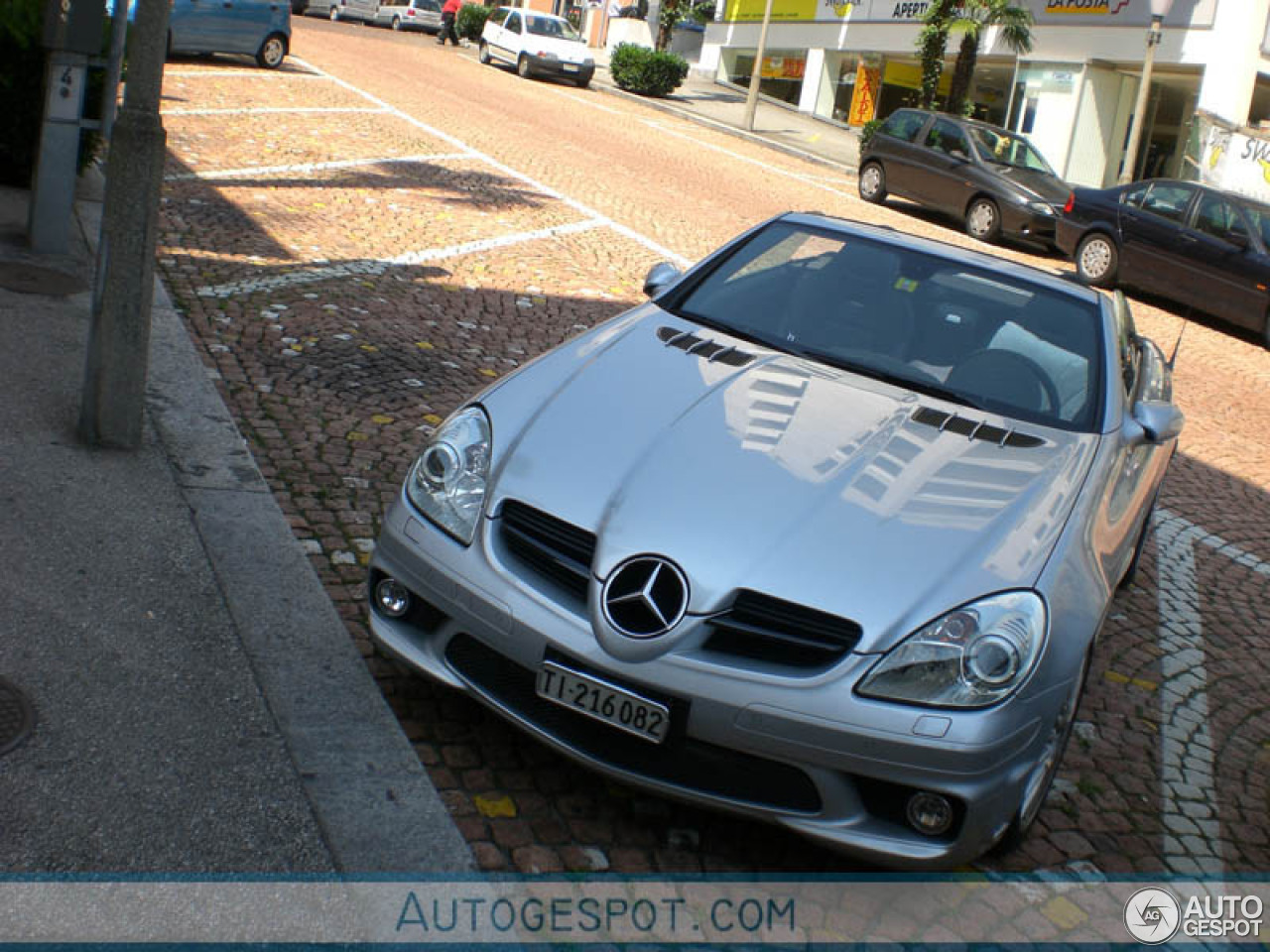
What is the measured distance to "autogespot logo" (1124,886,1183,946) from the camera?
3457mm

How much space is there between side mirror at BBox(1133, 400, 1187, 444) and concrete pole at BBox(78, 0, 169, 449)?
3.60m

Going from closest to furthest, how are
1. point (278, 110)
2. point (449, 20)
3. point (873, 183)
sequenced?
point (278, 110)
point (873, 183)
point (449, 20)

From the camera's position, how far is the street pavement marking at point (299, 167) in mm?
11859

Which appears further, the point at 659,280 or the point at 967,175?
the point at 967,175

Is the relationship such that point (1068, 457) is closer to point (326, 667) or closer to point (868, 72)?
point (326, 667)

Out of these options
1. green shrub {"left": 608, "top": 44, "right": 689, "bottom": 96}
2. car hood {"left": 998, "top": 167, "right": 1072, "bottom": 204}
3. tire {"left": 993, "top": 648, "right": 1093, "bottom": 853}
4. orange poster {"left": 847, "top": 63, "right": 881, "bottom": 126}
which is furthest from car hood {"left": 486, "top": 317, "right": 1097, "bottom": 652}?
orange poster {"left": 847, "top": 63, "right": 881, "bottom": 126}

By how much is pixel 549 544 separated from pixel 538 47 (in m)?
30.1

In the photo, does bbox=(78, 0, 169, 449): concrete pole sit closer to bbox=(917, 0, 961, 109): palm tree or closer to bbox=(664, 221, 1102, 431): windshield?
bbox=(664, 221, 1102, 431): windshield

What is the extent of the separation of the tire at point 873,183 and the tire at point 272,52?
9.88 metres

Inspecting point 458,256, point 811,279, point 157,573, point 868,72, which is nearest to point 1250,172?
point 868,72

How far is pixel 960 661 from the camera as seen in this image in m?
3.16

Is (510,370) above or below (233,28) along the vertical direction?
below

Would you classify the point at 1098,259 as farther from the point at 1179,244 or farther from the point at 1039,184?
the point at 1039,184

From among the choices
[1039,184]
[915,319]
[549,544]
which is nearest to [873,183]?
[1039,184]
